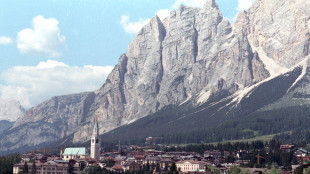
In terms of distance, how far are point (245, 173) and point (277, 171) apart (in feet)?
30.7

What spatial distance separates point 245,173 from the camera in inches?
7549

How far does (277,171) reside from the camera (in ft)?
621

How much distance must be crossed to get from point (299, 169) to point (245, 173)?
15857mm

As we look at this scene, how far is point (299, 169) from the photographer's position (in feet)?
611

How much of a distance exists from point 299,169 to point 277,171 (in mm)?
6634
